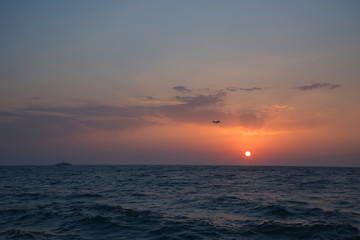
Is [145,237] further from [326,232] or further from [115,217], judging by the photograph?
[326,232]

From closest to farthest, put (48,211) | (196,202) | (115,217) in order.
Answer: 1. (115,217)
2. (48,211)
3. (196,202)

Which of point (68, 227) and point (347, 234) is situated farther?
point (68, 227)

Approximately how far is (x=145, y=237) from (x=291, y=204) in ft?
50.5

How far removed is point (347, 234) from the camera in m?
15.6

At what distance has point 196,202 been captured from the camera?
26.4 meters

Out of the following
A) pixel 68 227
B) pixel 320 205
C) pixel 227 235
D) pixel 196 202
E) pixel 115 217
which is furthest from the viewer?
pixel 196 202

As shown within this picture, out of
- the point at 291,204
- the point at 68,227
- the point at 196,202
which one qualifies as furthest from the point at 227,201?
the point at 68,227

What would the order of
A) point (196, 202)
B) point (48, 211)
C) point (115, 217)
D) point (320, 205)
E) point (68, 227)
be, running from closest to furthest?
point (68, 227), point (115, 217), point (48, 211), point (320, 205), point (196, 202)

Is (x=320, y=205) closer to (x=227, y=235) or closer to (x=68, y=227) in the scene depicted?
(x=227, y=235)

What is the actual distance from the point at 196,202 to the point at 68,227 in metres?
12.4

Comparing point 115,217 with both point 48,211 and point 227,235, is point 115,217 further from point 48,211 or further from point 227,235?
point 227,235

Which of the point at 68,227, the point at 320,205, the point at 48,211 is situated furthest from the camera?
the point at 320,205

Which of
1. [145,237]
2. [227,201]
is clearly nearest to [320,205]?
[227,201]

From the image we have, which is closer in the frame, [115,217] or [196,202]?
[115,217]
